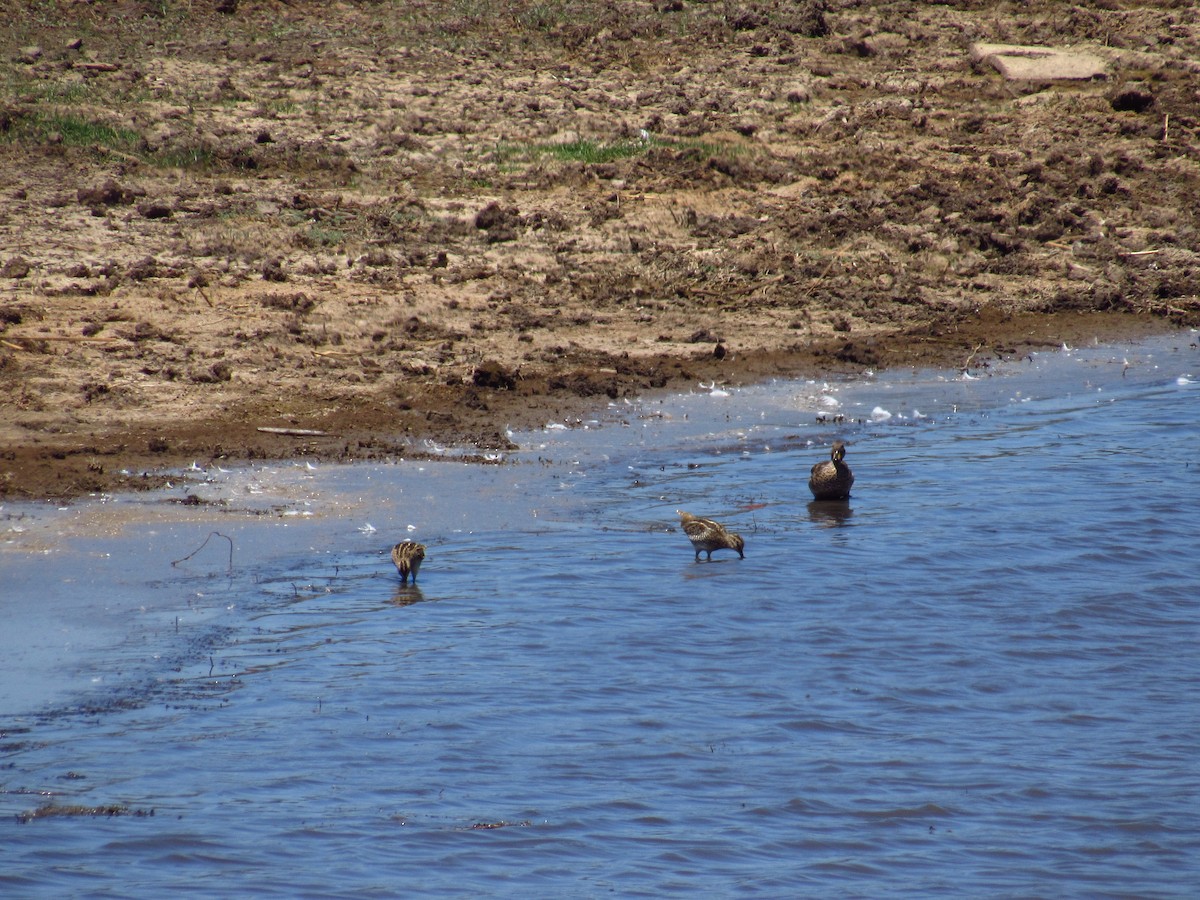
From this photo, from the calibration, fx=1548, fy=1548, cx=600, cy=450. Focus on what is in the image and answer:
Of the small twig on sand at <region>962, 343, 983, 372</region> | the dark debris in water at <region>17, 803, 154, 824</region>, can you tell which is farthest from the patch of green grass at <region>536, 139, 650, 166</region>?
the dark debris in water at <region>17, 803, 154, 824</region>

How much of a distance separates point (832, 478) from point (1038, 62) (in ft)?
32.1

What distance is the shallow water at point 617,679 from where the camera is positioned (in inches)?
232

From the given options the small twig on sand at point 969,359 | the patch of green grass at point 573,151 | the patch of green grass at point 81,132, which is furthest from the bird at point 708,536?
the patch of green grass at point 81,132

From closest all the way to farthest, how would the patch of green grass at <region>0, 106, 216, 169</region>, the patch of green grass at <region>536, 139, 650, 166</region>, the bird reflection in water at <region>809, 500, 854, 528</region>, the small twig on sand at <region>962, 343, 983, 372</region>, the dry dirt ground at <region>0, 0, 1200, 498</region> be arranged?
the bird reflection in water at <region>809, 500, 854, 528</region> < the dry dirt ground at <region>0, 0, 1200, 498</region> < the small twig on sand at <region>962, 343, 983, 372</region> < the patch of green grass at <region>0, 106, 216, 169</region> < the patch of green grass at <region>536, 139, 650, 166</region>

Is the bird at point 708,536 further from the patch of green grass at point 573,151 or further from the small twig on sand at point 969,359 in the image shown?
the patch of green grass at point 573,151

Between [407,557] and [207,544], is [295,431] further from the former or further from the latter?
[407,557]

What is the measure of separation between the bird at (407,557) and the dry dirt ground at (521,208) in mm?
1932

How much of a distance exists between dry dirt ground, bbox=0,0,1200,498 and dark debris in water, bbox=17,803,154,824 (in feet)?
11.5

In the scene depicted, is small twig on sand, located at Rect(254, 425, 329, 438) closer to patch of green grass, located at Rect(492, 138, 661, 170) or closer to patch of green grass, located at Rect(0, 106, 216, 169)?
patch of green grass, located at Rect(0, 106, 216, 169)

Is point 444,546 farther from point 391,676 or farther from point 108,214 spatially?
point 108,214

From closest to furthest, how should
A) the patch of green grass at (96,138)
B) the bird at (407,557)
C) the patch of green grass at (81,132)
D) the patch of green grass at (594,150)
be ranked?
the bird at (407,557) < the patch of green grass at (96,138) < the patch of green grass at (81,132) < the patch of green grass at (594,150)

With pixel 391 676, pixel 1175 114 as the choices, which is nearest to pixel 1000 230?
pixel 1175 114

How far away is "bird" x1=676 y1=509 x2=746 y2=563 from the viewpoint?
898 cm

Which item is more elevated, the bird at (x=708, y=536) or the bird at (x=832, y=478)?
the bird at (x=832, y=478)
